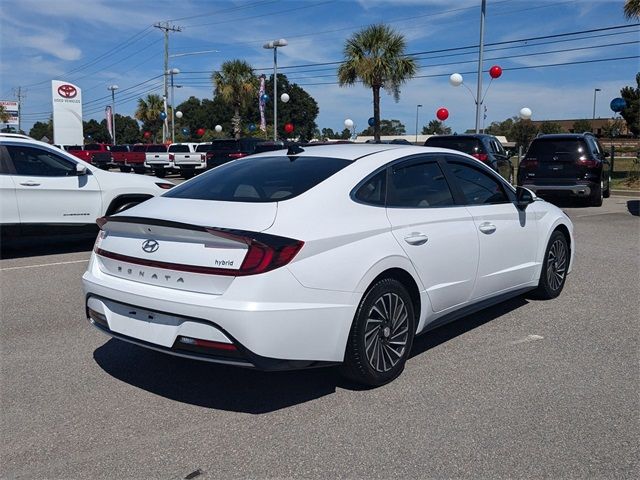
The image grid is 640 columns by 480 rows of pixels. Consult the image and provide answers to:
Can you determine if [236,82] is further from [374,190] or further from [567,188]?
[374,190]

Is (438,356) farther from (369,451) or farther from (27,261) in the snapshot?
(27,261)

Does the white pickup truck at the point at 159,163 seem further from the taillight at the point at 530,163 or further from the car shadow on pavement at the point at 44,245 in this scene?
the car shadow on pavement at the point at 44,245

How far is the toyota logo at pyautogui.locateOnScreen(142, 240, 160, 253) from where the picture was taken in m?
3.80

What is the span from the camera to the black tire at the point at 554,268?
626cm

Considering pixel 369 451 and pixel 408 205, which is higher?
pixel 408 205

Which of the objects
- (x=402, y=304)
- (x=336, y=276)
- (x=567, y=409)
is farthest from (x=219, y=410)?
(x=567, y=409)

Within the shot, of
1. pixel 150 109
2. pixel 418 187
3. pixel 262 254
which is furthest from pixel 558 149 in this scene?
pixel 150 109

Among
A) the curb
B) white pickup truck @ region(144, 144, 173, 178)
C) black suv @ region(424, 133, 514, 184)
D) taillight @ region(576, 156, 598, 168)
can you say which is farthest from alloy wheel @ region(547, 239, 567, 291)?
white pickup truck @ region(144, 144, 173, 178)

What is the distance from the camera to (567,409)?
3855mm

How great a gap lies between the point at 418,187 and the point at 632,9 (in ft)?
66.7

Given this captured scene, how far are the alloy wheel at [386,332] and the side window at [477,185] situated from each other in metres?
1.41

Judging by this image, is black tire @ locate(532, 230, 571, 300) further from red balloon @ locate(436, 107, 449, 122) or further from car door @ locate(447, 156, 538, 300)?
red balloon @ locate(436, 107, 449, 122)

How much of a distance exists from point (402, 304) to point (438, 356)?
802 mm

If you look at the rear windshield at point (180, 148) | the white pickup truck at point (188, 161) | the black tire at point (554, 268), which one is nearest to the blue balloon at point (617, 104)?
the white pickup truck at point (188, 161)
